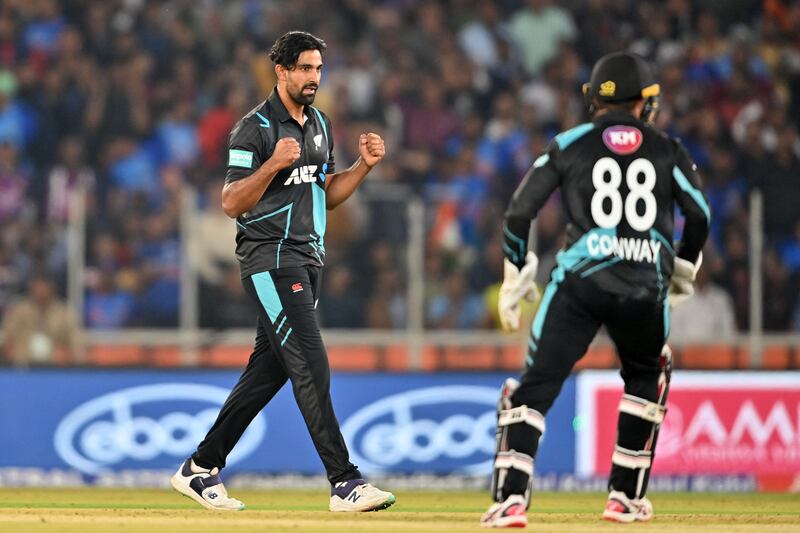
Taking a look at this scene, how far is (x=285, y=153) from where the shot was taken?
296 inches

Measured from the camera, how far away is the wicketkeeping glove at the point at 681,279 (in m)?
7.20

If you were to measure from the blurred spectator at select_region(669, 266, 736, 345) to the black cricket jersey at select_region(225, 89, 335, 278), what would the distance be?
5209mm

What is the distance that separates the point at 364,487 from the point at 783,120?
31.3ft

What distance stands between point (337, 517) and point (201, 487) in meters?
1.01

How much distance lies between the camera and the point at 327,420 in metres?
7.71

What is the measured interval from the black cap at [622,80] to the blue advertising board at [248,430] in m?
4.93

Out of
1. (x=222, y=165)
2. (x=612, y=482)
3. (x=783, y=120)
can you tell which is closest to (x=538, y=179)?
(x=612, y=482)

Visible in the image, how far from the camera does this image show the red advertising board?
11594 mm

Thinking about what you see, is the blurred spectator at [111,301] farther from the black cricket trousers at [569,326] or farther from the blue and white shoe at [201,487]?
the black cricket trousers at [569,326]

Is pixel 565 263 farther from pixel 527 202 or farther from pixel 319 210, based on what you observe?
A: pixel 319 210

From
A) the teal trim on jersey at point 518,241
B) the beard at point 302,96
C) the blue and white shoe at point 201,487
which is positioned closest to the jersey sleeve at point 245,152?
the beard at point 302,96

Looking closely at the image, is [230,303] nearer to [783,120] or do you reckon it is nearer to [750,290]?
[750,290]

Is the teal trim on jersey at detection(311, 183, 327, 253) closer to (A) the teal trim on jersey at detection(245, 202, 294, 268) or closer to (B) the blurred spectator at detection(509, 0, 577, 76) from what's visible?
(A) the teal trim on jersey at detection(245, 202, 294, 268)

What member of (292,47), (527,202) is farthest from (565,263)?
(292,47)
